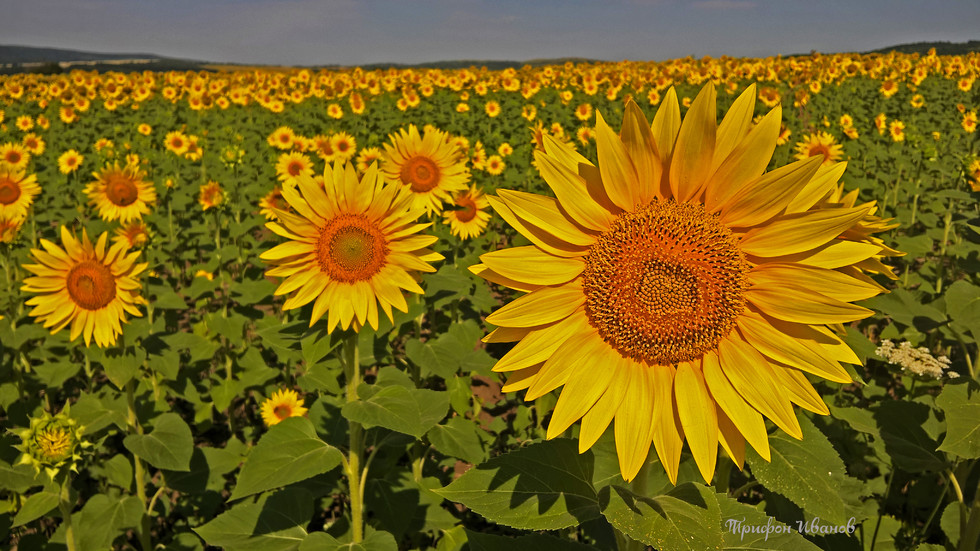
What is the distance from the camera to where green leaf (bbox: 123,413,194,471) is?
3.04 metres

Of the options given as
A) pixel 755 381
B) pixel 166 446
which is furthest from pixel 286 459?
pixel 755 381

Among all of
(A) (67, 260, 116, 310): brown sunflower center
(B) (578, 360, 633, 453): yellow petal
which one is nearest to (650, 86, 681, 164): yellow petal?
(B) (578, 360, 633, 453): yellow petal

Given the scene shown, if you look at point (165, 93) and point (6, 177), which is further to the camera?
point (165, 93)

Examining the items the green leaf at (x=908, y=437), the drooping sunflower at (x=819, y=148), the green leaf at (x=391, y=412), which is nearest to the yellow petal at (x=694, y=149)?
the green leaf at (x=391, y=412)

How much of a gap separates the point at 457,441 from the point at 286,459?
91 cm

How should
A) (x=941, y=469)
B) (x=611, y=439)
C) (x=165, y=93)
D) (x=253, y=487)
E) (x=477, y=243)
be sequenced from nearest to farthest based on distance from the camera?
(x=611, y=439) → (x=253, y=487) → (x=941, y=469) → (x=477, y=243) → (x=165, y=93)

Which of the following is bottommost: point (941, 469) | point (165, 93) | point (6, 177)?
point (941, 469)

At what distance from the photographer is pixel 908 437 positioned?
8.63ft

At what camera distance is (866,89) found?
804 inches

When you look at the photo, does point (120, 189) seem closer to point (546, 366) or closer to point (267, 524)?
point (267, 524)

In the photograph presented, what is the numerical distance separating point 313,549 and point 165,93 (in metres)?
21.6


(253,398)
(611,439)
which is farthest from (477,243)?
(611,439)

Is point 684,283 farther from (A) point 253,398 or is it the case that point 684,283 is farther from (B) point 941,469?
(A) point 253,398

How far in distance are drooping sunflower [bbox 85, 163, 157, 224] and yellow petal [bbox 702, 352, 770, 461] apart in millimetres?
6131
